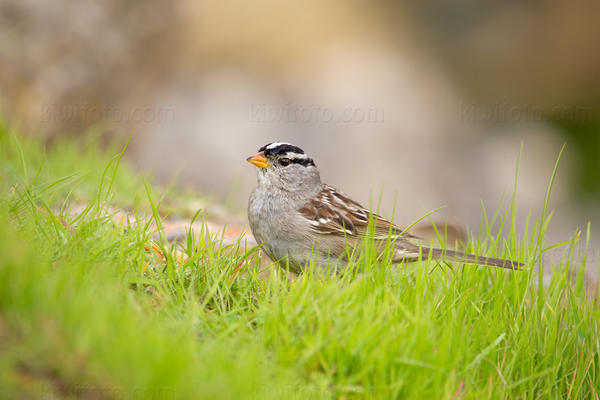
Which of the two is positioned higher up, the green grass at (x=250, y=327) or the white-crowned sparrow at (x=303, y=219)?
the white-crowned sparrow at (x=303, y=219)

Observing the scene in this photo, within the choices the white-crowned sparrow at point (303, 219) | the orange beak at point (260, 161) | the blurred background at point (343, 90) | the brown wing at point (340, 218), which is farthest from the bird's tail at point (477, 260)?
the blurred background at point (343, 90)

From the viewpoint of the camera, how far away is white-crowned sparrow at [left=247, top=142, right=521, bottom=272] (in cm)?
470

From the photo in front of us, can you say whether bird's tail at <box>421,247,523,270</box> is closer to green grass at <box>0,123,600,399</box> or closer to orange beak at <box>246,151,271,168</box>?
green grass at <box>0,123,600,399</box>

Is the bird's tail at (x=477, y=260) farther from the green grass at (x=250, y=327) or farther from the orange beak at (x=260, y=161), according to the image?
the orange beak at (x=260, y=161)

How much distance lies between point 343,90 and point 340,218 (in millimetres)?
12840

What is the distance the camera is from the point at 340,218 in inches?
203

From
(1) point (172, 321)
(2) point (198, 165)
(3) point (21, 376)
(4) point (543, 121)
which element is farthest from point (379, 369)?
(4) point (543, 121)

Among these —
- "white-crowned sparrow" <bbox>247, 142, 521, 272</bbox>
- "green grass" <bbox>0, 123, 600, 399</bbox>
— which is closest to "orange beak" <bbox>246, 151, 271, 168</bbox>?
"white-crowned sparrow" <bbox>247, 142, 521, 272</bbox>

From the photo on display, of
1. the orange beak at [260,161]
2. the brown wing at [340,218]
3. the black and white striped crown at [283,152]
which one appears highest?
the black and white striped crown at [283,152]

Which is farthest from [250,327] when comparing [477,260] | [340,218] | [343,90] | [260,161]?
[343,90]

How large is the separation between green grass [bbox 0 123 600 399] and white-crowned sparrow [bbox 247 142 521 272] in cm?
31

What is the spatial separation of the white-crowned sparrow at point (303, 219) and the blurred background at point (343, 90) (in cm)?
201

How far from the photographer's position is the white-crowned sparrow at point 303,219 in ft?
15.4

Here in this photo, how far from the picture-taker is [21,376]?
244 centimetres
